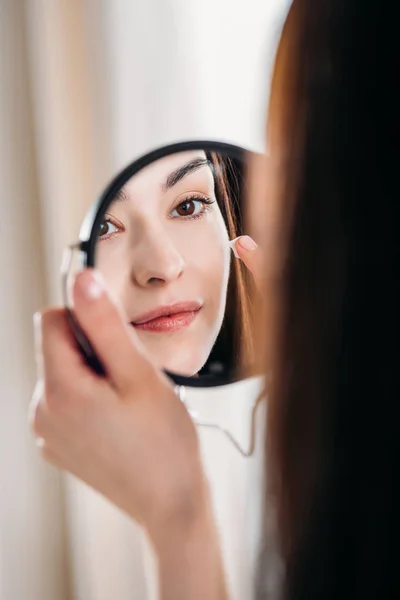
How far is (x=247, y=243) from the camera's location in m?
0.54

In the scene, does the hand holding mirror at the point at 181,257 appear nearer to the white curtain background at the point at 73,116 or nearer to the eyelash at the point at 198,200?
the eyelash at the point at 198,200

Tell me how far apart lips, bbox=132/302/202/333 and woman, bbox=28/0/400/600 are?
0.30 feet

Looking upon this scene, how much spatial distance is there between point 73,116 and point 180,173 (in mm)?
285

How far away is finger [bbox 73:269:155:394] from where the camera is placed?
0.42 m

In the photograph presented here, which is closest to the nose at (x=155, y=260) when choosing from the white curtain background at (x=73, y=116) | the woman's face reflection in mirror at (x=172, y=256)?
the woman's face reflection in mirror at (x=172, y=256)

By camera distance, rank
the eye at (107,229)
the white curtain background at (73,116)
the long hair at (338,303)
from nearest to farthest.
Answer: the long hair at (338,303) → the eye at (107,229) → the white curtain background at (73,116)

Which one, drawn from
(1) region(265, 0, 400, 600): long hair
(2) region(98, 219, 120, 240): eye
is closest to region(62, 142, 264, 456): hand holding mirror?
(2) region(98, 219, 120, 240): eye

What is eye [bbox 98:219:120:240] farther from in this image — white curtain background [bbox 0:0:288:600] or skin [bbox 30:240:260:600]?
white curtain background [bbox 0:0:288:600]

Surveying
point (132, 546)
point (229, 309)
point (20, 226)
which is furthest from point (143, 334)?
point (132, 546)

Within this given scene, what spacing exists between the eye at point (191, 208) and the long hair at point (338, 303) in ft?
0.46

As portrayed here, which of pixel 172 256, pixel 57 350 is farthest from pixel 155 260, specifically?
pixel 57 350

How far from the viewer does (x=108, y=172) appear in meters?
0.75

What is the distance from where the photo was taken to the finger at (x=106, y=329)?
425 mm

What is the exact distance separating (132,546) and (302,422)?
0.54 metres
